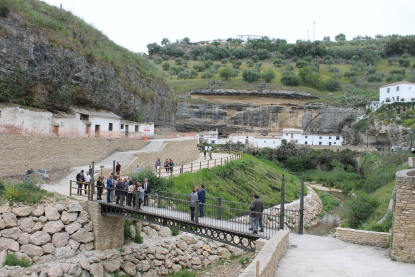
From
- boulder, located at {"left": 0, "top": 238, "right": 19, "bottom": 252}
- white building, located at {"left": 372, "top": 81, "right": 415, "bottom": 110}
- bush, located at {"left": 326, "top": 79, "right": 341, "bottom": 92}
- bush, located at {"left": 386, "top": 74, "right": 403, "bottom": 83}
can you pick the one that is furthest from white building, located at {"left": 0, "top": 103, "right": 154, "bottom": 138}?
bush, located at {"left": 386, "top": 74, "right": 403, "bottom": 83}

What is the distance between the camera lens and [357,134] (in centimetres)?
6041

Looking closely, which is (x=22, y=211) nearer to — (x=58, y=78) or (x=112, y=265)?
(x=112, y=265)

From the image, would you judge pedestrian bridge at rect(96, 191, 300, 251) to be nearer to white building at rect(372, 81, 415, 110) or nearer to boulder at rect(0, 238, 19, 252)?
boulder at rect(0, 238, 19, 252)

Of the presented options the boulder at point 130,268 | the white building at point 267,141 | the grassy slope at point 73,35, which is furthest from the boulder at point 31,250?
the white building at point 267,141

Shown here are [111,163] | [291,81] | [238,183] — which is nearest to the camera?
[111,163]

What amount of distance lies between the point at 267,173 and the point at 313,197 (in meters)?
5.50

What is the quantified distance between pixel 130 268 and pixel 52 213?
160 inches

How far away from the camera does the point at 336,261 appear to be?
9594mm

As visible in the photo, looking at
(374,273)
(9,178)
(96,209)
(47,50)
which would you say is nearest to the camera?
(374,273)

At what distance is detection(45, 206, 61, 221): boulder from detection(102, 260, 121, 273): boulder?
280 cm

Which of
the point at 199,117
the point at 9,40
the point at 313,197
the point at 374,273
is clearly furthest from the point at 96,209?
the point at 199,117

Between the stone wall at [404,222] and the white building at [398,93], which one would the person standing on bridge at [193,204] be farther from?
the white building at [398,93]

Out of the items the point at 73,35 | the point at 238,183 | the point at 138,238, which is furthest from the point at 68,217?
the point at 73,35

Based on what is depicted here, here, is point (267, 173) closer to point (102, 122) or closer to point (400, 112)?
point (102, 122)
